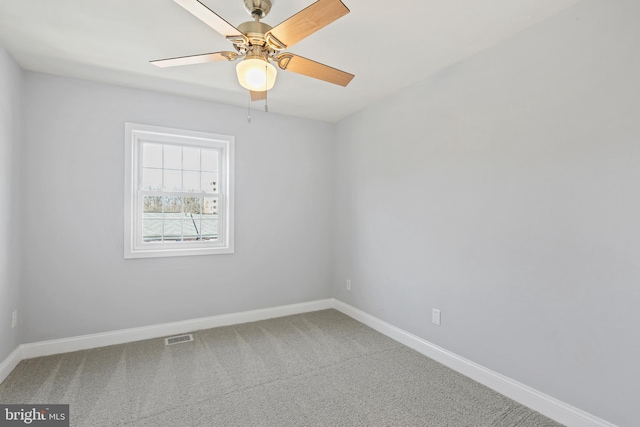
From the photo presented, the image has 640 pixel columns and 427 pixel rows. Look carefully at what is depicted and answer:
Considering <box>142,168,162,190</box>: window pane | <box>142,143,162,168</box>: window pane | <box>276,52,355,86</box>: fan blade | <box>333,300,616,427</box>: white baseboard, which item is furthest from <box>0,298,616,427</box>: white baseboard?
<box>276,52,355,86</box>: fan blade

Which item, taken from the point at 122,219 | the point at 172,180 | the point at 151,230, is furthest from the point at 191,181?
the point at 122,219

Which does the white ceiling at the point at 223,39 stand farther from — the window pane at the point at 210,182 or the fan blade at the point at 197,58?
the window pane at the point at 210,182

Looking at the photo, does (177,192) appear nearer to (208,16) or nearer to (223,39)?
(223,39)

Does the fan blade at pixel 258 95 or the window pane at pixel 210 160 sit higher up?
the fan blade at pixel 258 95

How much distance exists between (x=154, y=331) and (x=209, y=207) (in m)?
1.42

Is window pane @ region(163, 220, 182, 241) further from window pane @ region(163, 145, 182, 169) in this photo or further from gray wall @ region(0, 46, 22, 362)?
gray wall @ region(0, 46, 22, 362)

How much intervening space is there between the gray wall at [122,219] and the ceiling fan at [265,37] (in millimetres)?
1564

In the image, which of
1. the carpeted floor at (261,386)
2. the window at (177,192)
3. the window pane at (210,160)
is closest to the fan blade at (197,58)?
the window at (177,192)

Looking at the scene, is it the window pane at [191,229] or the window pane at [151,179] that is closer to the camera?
the window pane at [151,179]

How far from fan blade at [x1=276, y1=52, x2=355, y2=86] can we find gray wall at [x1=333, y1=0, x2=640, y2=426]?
3.83 ft

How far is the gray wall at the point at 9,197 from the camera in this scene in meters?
2.29

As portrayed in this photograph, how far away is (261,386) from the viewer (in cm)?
225

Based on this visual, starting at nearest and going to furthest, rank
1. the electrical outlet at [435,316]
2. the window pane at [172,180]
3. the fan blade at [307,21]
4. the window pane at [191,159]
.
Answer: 1. the fan blade at [307,21]
2. the electrical outlet at [435,316]
3. the window pane at [172,180]
4. the window pane at [191,159]

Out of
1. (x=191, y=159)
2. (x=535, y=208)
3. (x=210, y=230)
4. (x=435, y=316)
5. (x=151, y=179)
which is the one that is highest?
(x=191, y=159)
